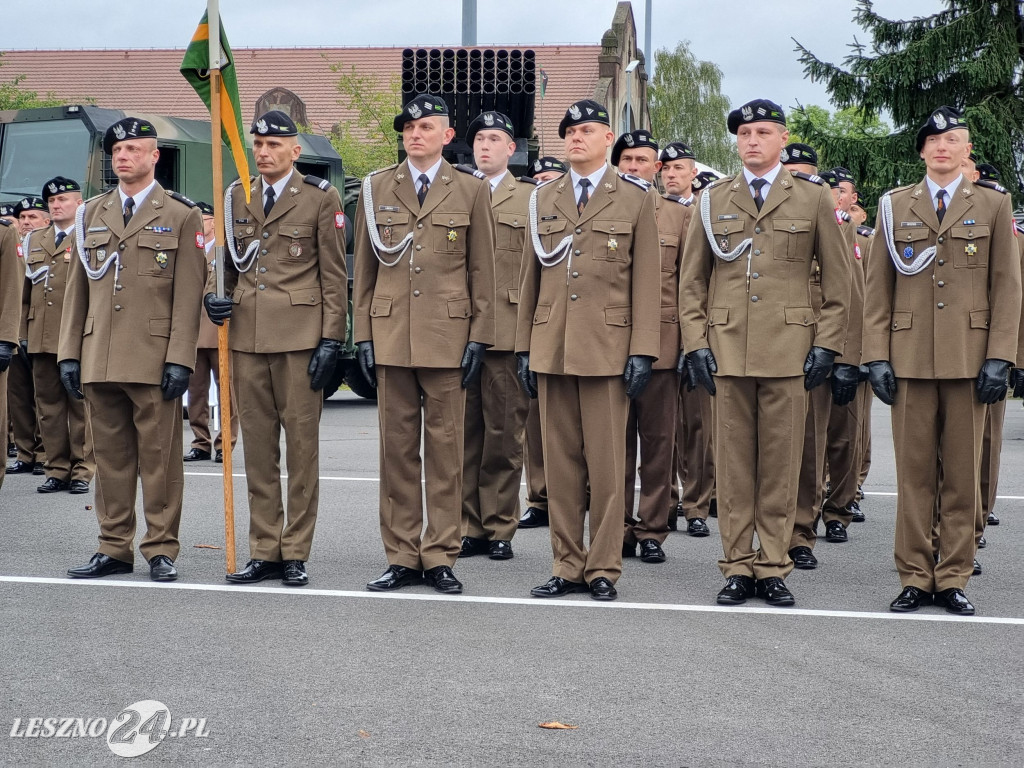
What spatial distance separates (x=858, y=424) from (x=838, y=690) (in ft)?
13.3

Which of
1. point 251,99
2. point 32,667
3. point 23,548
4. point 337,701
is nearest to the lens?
point 337,701

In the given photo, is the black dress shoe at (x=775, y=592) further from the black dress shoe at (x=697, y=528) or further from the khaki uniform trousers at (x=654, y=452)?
the black dress shoe at (x=697, y=528)

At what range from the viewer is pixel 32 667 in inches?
194

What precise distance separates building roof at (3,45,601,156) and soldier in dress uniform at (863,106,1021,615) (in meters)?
33.3

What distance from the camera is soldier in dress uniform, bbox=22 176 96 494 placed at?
1012 cm

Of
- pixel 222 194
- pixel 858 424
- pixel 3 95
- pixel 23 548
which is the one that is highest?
pixel 3 95

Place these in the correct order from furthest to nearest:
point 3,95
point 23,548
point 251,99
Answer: point 251,99
point 3,95
point 23,548

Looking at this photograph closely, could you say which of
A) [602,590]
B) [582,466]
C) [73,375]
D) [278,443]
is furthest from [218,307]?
[602,590]


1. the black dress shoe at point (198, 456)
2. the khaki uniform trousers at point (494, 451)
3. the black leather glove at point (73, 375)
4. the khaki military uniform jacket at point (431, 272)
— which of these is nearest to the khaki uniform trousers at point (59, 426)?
the black dress shoe at point (198, 456)

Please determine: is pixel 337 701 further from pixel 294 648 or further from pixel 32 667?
pixel 32 667

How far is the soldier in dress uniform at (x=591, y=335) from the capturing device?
20.8 ft

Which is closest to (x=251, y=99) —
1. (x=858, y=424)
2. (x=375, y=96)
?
Result: (x=375, y=96)

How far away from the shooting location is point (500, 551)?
24.3 ft

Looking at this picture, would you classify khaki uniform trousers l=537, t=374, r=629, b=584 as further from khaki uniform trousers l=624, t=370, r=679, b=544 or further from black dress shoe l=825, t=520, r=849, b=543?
black dress shoe l=825, t=520, r=849, b=543
